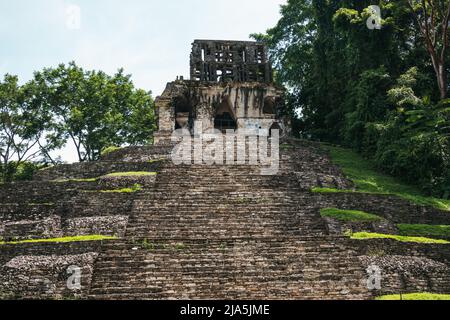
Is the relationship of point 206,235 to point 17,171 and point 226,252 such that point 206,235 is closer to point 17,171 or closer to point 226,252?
point 226,252

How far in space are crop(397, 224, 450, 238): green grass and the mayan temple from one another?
1.10ft

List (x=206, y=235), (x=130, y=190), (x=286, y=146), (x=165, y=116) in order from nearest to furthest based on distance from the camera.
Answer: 1. (x=206, y=235)
2. (x=130, y=190)
3. (x=286, y=146)
4. (x=165, y=116)

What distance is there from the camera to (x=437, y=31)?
24.4 meters

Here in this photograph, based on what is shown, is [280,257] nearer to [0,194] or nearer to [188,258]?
[188,258]

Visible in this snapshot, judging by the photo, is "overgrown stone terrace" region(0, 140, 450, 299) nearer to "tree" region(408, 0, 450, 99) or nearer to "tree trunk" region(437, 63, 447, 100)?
"tree trunk" region(437, 63, 447, 100)

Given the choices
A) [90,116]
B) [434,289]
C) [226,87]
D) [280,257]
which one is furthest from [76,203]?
[90,116]

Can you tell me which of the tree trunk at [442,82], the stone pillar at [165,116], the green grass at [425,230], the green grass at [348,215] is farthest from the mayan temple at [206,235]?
the stone pillar at [165,116]

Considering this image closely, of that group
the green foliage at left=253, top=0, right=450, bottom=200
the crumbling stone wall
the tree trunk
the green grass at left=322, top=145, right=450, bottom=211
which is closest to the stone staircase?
the crumbling stone wall

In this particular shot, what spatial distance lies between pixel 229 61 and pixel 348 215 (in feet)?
59.1

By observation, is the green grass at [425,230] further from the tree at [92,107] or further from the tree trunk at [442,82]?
the tree at [92,107]

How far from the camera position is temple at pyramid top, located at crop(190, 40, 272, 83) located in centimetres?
3055

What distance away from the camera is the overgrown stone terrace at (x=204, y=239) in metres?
11.3

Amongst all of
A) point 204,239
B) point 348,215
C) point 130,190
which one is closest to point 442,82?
point 348,215

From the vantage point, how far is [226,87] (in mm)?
29062
